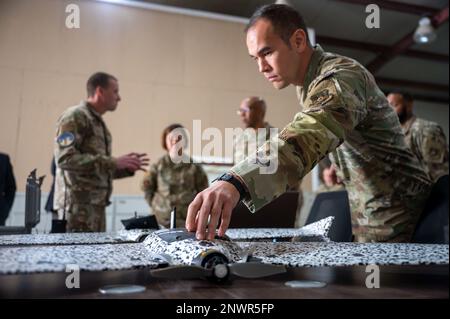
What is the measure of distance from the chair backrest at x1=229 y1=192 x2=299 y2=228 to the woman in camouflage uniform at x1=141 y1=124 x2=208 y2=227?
1012 millimetres

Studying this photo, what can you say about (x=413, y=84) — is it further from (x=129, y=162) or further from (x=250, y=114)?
(x=129, y=162)

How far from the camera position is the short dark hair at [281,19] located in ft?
3.48

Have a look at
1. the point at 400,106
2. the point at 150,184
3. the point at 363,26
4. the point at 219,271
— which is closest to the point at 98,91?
the point at 150,184

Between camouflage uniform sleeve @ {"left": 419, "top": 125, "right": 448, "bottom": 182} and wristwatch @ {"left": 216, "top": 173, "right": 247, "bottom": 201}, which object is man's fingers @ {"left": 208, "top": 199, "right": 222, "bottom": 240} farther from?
camouflage uniform sleeve @ {"left": 419, "top": 125, "right": 448, "bottom": 182}

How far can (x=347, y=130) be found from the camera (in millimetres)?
824

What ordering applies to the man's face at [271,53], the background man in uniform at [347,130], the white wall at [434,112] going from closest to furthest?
the background man in uniform at [347,130] → the man's face at [271,53] → the white wall at [434,112]

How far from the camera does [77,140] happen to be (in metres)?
2.16

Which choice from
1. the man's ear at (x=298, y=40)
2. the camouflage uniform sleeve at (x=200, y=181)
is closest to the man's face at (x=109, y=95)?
the camouflage uniform sleeve at (x=200, y=181)

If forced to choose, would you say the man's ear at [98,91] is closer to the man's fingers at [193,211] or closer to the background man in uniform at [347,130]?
the background man in uniform at [347,130]

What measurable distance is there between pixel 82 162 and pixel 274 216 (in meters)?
1.08

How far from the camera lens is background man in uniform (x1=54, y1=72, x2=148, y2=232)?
2.11 m

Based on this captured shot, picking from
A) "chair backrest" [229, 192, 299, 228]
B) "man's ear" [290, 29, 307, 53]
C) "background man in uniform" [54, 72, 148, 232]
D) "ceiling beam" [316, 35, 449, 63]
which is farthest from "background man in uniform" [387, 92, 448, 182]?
"ceiling beam" [316, 35, 449, 63]

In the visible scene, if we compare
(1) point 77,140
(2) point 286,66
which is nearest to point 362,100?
(2) point 286,66

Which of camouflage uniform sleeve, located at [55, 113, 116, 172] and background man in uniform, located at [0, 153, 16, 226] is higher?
camouflage uniform sleeve, located at [55, 113, 116, 172]
